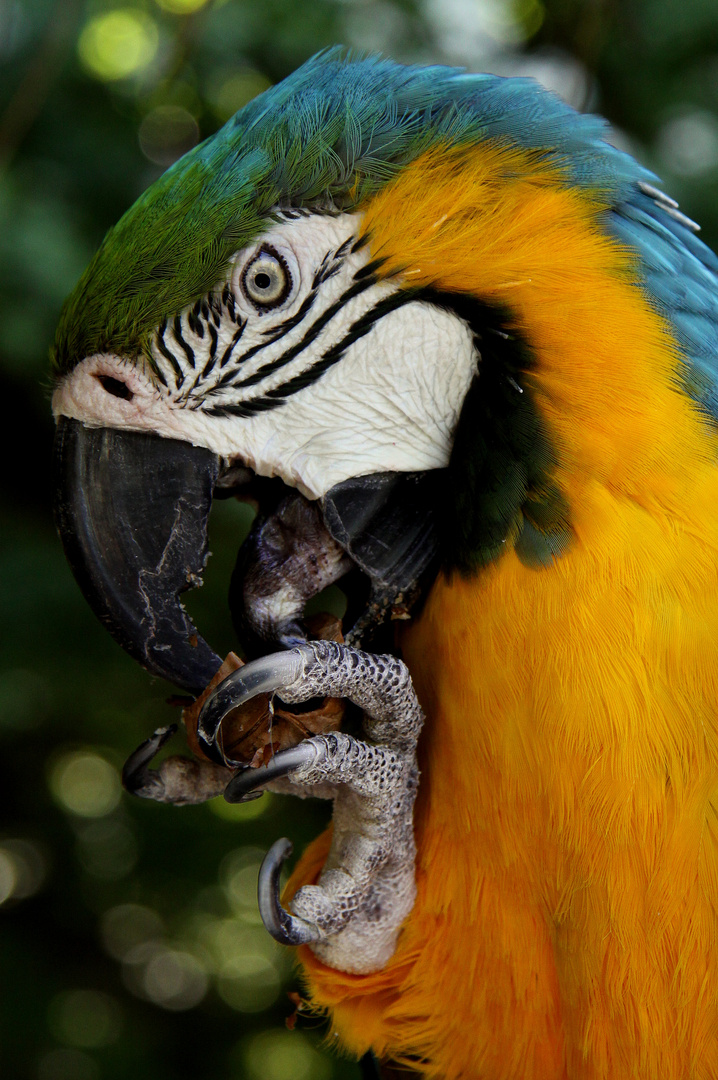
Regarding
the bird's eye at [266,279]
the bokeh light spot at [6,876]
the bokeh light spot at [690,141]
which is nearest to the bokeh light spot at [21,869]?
the bokeh light spot at [6,876]

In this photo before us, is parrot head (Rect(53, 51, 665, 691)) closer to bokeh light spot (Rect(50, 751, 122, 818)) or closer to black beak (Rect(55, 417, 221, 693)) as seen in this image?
black beak (Rect(55, 417, 221, 693))

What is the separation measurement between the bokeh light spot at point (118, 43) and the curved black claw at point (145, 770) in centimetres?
143

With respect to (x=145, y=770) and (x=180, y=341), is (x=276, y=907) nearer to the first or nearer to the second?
(x=145, y=770)

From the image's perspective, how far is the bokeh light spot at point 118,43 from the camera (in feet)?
5.87

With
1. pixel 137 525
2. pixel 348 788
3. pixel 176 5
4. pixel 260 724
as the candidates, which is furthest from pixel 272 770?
pixel 176 5

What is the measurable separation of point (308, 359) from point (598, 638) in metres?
0.43

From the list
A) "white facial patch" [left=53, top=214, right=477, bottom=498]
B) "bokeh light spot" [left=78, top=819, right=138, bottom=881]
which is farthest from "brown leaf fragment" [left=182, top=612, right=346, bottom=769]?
"bokeh light spot" [left=78, top=819, right=138, bottom=881]

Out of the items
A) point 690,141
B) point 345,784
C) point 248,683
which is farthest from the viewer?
point 690,141

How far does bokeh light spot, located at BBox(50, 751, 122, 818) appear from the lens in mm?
2133

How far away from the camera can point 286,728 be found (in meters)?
0.98

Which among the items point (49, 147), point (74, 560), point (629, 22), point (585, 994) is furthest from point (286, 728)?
point (629, 22)

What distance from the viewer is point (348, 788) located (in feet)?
3.43

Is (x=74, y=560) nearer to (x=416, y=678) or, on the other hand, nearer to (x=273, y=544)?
(x=273, y=544)

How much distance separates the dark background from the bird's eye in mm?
681
